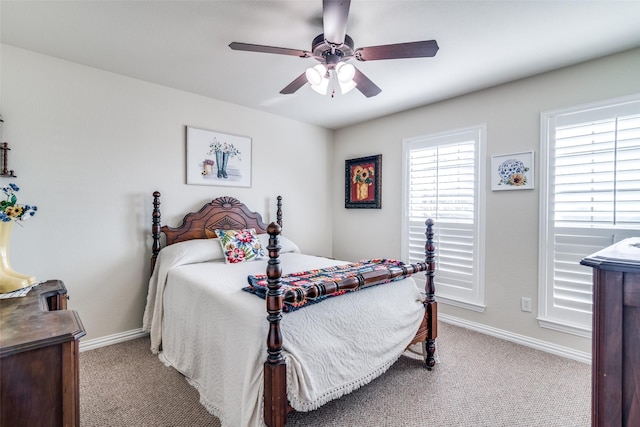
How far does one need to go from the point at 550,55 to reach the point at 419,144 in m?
1.43

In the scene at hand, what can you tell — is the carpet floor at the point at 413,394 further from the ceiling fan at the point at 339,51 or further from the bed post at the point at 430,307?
the ceiling fan at the point at 339,51

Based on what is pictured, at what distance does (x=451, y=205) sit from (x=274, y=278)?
2.48 metres

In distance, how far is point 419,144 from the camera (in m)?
3.55

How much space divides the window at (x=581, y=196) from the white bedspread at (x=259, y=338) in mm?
1342

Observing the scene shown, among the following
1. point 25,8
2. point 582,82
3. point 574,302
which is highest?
point 25,8

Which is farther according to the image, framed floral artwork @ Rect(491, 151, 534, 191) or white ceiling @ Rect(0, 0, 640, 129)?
framed floral artwork @ Rect(491, 151, 534, 191)

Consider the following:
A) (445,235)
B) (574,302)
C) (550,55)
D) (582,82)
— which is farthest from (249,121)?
(574,302)

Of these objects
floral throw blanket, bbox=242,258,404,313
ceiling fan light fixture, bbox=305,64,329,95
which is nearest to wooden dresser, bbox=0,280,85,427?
floral throw blanket, bbox=242,258,404,313

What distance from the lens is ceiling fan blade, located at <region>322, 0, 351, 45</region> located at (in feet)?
4.52

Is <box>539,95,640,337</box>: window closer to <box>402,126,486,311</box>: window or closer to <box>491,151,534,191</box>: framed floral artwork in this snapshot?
<box>491,151,534,191</box>: framed floral artwork

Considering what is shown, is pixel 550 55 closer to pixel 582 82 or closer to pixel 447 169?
pixel 582 82

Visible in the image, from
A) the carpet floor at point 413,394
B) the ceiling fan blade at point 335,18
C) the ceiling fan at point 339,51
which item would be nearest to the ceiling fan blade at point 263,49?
the ceiling fan at point 339,51

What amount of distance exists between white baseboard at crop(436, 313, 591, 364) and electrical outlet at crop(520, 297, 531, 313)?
10.1 inches

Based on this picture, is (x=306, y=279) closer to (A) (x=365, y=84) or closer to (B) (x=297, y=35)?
(A) (x=365, y=84)
